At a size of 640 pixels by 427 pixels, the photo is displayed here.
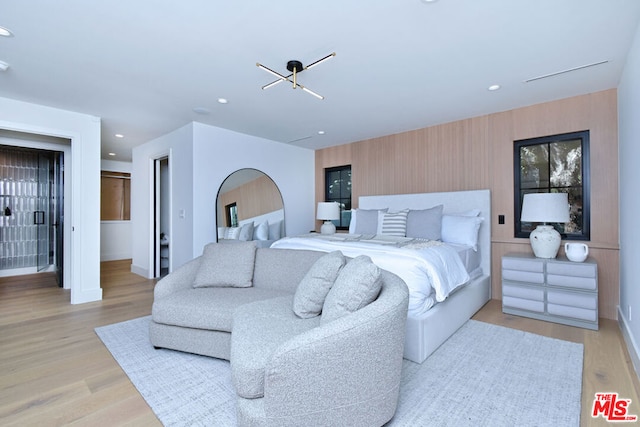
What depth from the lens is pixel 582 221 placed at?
3.29 m

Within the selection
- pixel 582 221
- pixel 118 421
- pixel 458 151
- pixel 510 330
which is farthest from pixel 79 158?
pixel 582 221

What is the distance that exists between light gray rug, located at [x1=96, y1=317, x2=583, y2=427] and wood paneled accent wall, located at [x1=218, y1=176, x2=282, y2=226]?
2272 mm

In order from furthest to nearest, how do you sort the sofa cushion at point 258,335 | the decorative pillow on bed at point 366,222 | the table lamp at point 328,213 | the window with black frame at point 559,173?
the table lamp at point 328,213 < the decorative pillow on bed at point 366,222 < the window with black frame at point 559,173 < the sofa cushion at point 258,335

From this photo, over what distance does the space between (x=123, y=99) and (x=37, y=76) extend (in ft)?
2.32

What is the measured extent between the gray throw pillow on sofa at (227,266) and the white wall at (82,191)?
6.96 feet

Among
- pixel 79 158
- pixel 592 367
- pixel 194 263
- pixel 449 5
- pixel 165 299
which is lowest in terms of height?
pixel 592 367

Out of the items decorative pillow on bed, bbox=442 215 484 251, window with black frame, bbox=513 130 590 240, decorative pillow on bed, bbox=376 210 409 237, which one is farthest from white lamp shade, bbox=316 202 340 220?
window with black frame, bbox=513 130 590 240

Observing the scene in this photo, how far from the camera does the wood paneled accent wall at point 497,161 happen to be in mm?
3094

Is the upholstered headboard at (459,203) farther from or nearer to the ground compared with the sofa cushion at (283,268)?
farther from the ground

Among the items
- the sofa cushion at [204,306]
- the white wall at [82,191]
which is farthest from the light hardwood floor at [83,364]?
the sofa cushion at [204,306]

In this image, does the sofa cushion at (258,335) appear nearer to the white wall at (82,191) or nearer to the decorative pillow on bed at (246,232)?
the decorative pillow on bed at (246,232)

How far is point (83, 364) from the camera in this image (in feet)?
7.29

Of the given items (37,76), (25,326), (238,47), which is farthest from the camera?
(25,326)

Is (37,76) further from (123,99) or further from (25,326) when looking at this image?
(25,326)
